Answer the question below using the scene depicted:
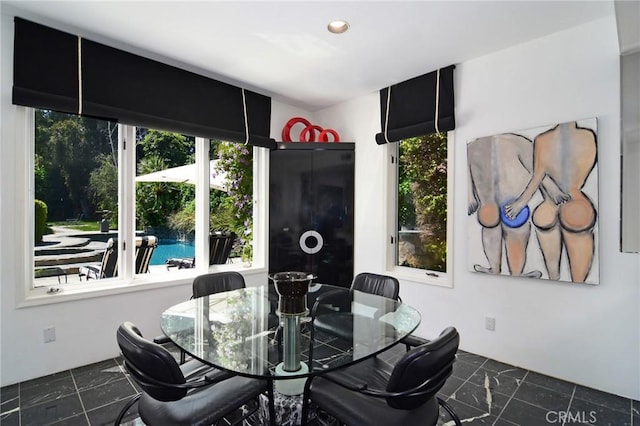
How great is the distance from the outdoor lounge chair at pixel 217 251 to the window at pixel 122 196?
0.17ft

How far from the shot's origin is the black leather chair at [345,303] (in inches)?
76.0

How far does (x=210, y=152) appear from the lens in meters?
3.69

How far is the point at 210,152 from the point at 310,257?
70.3 inches

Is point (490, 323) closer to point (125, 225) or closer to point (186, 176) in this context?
point (186, 176)

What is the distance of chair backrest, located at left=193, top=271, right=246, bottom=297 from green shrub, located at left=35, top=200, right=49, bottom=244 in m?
1.39

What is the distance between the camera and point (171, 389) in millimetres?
1330

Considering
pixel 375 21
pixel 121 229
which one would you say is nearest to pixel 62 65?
pixel 121 229

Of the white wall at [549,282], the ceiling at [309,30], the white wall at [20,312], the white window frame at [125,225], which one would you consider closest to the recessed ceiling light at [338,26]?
the ceiling at [309,30]

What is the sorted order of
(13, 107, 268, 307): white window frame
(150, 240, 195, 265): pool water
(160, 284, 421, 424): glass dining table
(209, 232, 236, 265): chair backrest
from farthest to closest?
1. (209, 232, 236, 265): chair backrest
2. (150, 240, 195, 265): pool water
3. (13, 107, 268, 307): white window frame
4. (160, 284, 421, 424): glass dining table

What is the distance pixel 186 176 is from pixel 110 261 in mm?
1150

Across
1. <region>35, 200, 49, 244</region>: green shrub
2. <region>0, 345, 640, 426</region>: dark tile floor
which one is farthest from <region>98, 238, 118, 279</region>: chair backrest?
<region>0, 345, 640, 426</region>: dark tile floor

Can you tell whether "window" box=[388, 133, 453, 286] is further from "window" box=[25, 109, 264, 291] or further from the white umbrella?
the white umbrella

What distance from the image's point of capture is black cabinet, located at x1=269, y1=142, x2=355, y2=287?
4035 millimetres

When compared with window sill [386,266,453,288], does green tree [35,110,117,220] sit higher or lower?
higher
